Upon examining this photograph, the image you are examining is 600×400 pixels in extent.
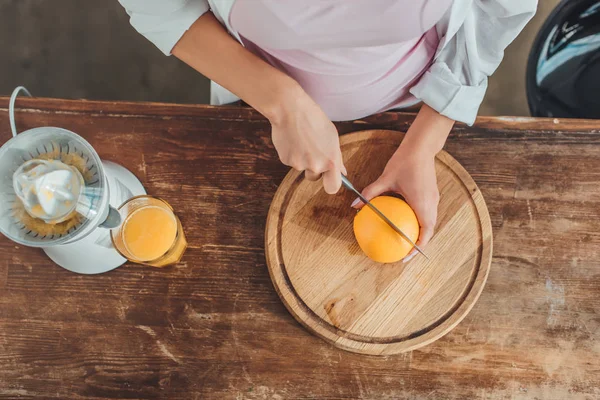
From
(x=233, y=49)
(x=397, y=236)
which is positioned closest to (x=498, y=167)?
(x=397, y=236)

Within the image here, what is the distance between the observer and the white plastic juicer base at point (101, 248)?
691mm

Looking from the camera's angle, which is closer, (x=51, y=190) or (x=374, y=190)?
(x=51, y=190)

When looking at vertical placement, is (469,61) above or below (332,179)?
above

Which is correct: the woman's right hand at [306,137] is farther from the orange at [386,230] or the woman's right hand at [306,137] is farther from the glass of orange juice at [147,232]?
the glass of orange juice at [147,232]

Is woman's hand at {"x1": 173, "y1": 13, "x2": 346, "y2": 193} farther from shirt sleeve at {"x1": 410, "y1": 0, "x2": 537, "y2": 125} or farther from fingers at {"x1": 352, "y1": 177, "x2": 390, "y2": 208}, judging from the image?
shirt sleeve at {"x1": 410, "y1": 0, "x2": 537, "y2": 125}

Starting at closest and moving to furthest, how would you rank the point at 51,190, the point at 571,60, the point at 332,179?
the point at 51,190 → the point at 332,179 → the point at 571,60

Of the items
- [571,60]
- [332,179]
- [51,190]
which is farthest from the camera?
[571,60]

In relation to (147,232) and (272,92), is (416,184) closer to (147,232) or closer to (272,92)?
(272,92)

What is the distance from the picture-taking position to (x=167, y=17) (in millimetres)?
617

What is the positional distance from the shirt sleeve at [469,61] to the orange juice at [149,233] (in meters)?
0.45

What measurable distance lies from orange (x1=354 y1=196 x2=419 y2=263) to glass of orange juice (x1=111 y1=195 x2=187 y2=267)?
0.29 m

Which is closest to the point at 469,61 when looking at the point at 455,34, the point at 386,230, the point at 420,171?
the point at 455,34

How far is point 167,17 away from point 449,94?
431 millimetres

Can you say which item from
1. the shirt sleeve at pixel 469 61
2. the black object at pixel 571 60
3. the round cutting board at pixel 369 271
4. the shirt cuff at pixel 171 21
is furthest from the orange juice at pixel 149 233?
the black object at pixel 571 60
